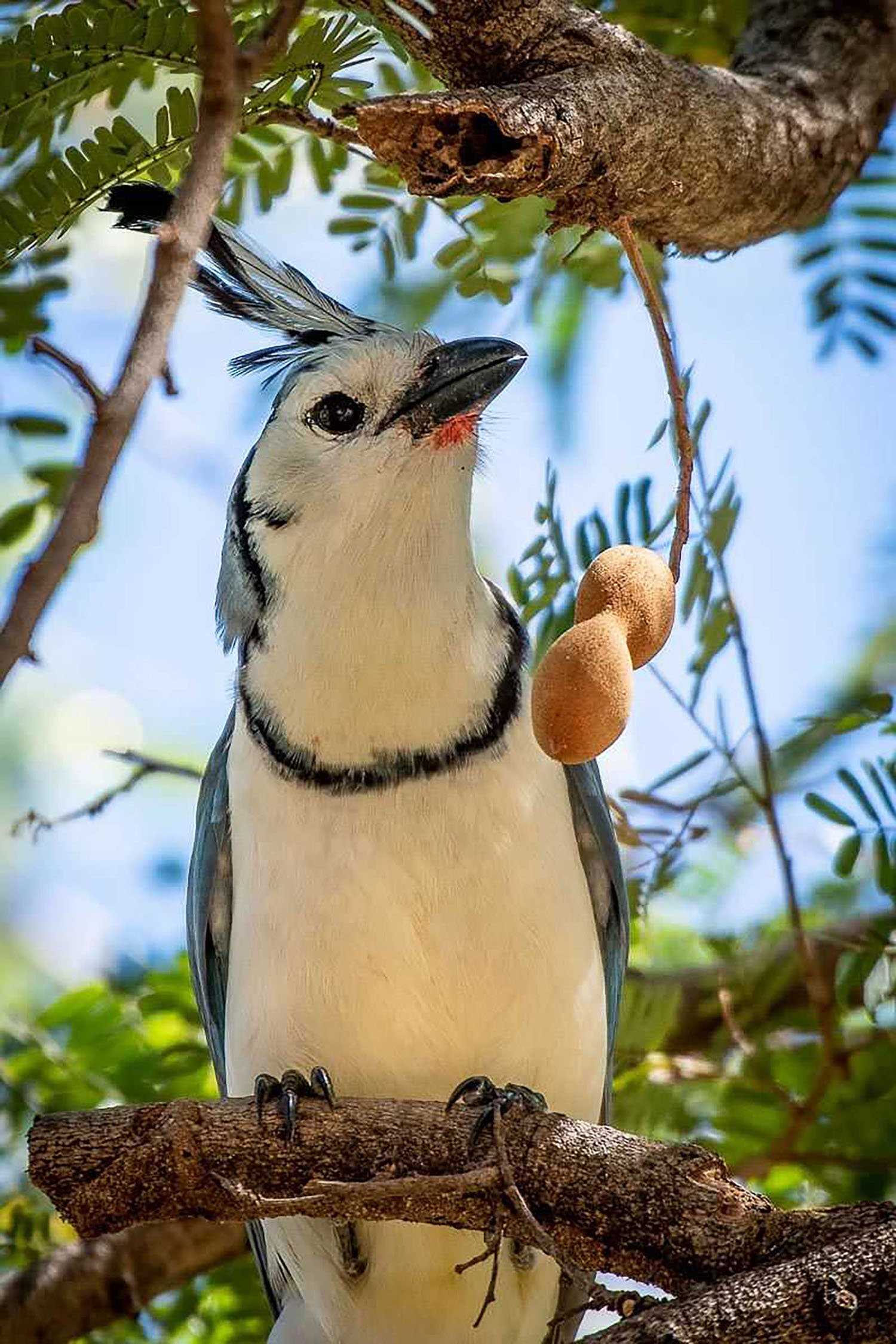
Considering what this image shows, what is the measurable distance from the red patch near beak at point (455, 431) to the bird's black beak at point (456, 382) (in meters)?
0.01

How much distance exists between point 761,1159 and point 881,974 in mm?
505

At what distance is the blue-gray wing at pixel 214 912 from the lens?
3.41m

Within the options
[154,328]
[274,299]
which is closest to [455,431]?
[274,299]

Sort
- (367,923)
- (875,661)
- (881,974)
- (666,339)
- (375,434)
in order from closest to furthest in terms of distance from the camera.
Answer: (666,339) → (367,923) → (375,434) → (881,974) → (875,661)

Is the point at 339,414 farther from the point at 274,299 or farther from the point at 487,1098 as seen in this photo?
the point at 487,1098

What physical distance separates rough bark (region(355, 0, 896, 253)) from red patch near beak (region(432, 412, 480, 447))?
0.49 meters

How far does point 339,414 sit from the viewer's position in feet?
10.7

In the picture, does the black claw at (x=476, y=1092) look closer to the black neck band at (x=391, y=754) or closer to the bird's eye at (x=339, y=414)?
the black neck band at (x=391, y=754)

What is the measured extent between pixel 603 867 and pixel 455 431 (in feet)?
3.01

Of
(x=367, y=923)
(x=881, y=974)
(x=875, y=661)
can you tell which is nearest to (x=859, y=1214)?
(x=367, y=923)

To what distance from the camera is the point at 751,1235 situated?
87.4 inches

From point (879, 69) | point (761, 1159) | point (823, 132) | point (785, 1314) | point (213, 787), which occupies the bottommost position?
point (785, 1314)

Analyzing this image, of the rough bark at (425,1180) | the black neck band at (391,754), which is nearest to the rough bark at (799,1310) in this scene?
the rough bark at (425,1180)

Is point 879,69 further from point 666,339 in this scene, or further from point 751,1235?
point 751,1235
